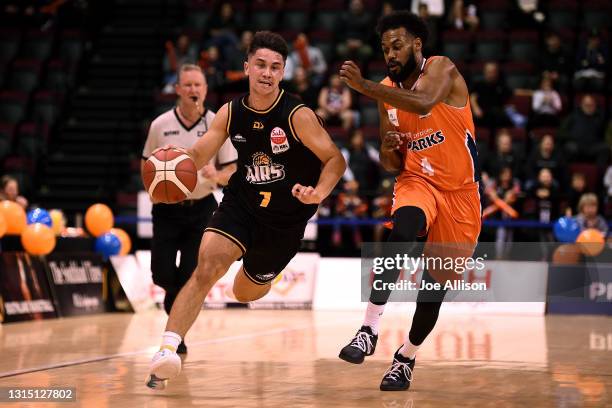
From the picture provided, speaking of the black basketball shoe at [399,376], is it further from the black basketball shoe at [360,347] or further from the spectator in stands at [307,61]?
the spectator in stands at [307,61]

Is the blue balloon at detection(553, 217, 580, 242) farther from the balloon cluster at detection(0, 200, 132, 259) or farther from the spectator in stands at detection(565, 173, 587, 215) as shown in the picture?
the balloon cluster at detection(0, 200, 132, 259)

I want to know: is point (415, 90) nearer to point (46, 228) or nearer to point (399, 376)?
point (399, 376)

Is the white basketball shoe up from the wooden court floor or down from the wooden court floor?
up

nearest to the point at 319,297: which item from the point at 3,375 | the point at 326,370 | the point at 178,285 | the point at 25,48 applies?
the point at 178,285

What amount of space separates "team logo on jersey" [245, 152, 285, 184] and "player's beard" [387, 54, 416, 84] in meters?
0.96

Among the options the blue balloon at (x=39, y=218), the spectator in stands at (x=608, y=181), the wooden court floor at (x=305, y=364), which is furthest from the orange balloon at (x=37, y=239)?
the spectator in stands at (x=608, y=181)

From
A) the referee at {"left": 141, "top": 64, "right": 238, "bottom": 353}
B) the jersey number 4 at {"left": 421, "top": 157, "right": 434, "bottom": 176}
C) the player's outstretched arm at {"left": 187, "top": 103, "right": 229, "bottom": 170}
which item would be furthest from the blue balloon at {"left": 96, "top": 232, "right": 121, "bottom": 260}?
the jersey number 4 at {"left": 421, "top": 157, "right": 434, "bottom": 176}

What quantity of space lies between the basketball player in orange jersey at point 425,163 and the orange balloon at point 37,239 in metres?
6.14

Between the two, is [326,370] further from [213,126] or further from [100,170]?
[100,170]

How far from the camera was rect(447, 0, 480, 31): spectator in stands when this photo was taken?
59.3 feet

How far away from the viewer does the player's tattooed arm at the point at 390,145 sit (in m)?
6.60

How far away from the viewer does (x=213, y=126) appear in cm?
668

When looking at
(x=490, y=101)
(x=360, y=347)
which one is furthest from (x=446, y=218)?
(x=490, y=101)

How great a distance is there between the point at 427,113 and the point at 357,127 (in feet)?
35.0
